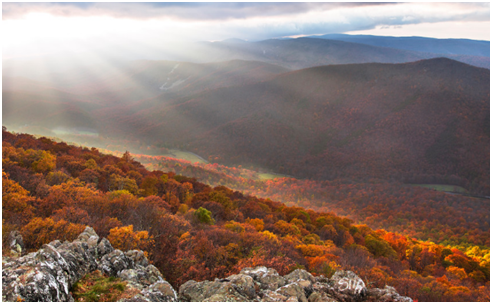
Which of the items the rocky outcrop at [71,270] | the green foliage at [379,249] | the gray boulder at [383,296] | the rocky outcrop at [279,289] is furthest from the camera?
the green foliage at [379,249]

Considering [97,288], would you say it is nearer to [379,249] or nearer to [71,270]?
[71,270]

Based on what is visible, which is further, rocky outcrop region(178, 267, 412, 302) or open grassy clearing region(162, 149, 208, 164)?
open grassy clearing region(162, 149, 208, 164)

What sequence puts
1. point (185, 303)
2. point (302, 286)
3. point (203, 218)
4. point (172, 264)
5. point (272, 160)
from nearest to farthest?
1. point (185, 303)
2. point (302, 286)
3. point (172, 264)
4. point (203, 218)
5. point (272, 160)

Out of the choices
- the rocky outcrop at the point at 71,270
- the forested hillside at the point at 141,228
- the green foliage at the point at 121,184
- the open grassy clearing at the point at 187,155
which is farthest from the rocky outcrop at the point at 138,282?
the open grassy clearing at the point at 187,155

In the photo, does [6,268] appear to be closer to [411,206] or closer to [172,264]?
[172,264]

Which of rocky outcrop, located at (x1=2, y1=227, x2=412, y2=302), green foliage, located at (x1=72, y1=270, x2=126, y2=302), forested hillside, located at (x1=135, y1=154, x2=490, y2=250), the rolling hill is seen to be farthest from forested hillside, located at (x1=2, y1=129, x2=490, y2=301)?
the rolling hill

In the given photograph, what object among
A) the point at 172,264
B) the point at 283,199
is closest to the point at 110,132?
the point at 283,199

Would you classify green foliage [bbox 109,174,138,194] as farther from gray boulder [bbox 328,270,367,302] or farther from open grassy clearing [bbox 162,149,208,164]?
open grassy clearing [bbox 162,149,208,164]

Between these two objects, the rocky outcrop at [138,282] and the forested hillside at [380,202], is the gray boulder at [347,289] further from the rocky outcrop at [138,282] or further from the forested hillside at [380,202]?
the forested hillside at [380,202]
